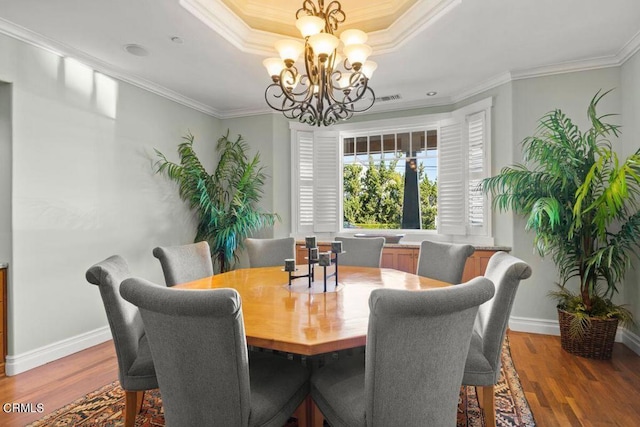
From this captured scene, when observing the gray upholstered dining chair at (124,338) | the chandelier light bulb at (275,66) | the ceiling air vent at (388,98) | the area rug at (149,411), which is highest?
the ceiling air vent at (388,98)

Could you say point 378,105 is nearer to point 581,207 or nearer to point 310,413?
point 581,207

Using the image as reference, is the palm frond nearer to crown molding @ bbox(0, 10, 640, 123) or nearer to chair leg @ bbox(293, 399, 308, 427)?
crown molding @ bbox(0, 10, 640, 123)

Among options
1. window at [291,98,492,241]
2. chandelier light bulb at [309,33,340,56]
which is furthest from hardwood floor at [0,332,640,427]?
chandelier light bulb at [309,33,340,56]

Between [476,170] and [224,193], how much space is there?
3.19m

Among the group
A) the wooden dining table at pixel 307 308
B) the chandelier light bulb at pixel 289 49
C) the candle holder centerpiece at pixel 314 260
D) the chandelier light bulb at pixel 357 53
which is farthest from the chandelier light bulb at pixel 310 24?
the wooden dining table at pixel 307 308

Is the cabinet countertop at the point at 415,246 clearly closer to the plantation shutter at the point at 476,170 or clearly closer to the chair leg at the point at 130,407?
the plantation shutter at the point at 476,170

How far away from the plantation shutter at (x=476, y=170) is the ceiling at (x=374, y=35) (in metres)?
0.45

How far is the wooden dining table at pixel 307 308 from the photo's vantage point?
1.31 meters

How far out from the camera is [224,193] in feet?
15.2

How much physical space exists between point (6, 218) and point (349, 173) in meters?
3.69

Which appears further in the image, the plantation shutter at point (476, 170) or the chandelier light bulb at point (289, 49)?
the plantation shutter at point (476, 170)

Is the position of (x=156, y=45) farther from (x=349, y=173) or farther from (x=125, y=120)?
(x=349, y=173)

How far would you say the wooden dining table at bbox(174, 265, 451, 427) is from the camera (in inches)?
51.7

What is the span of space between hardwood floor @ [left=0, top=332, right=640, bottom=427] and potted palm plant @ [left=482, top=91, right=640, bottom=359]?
0.82 feet
